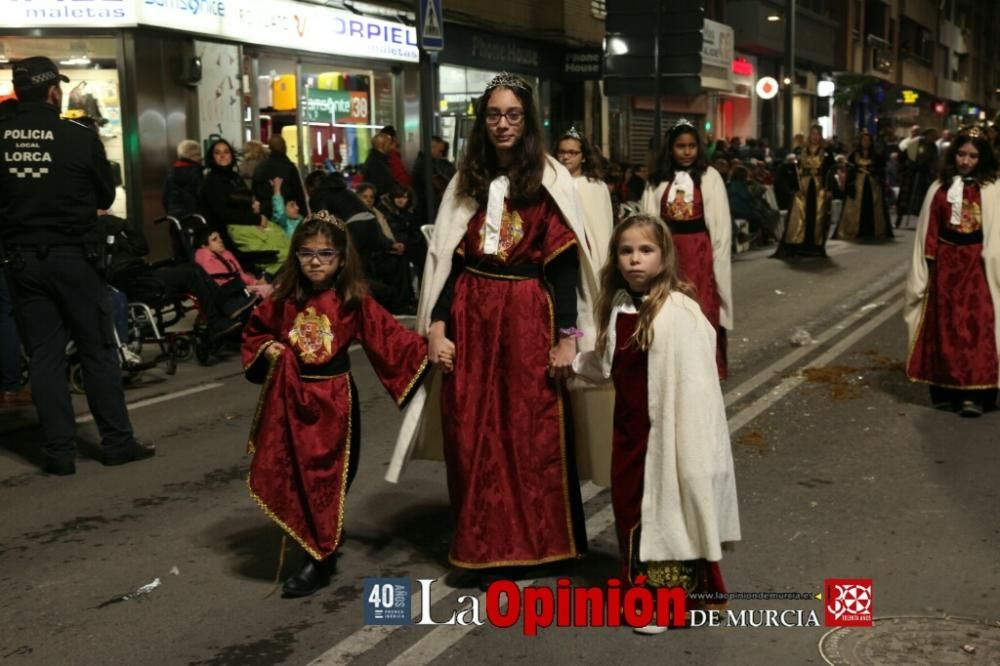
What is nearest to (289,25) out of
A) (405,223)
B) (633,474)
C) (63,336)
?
(405,223)

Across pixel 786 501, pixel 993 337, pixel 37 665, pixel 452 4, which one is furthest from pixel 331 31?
pixel 37 665

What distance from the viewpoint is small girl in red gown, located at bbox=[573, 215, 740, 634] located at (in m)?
4.52

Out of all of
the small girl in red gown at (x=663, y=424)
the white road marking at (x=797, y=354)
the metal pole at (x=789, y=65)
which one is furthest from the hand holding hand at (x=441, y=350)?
the metal pole at (x=789, y=65)

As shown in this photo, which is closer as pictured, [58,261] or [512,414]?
[512,414]

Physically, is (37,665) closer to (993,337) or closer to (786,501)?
(786,501)

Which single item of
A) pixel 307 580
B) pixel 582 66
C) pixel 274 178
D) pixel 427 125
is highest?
pixel 582 66

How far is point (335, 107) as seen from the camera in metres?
20.1

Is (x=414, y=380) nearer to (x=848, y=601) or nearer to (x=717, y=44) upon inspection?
(x=848, y=601)

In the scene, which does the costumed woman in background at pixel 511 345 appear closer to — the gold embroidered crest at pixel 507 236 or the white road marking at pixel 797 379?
the gold embroidered crest at pixel 507 236

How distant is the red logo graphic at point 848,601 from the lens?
15.7 feet

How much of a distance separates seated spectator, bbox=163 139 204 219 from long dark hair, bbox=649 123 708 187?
214 inches

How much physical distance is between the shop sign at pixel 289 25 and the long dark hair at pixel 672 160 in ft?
28.1

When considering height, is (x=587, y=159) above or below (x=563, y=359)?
above

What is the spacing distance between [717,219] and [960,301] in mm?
1687
